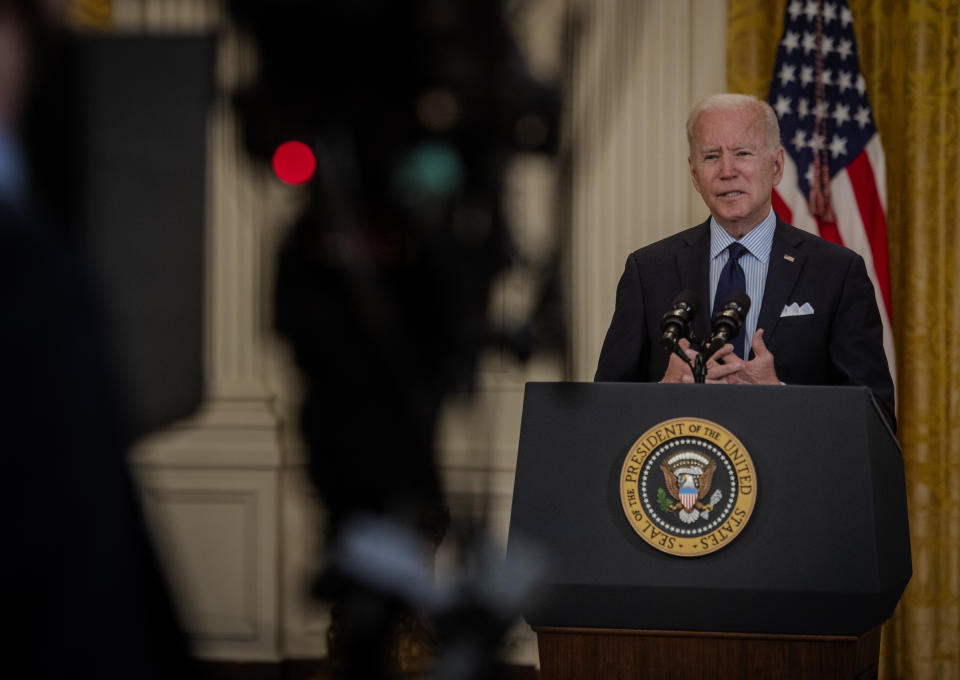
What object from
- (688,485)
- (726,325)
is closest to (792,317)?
(726,325)

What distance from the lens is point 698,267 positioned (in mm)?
2828

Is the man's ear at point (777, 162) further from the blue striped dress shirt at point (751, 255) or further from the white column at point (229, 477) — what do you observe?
the white column at point (229, 477)

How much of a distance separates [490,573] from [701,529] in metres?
1.40

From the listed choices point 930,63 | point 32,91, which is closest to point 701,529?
point 32,91

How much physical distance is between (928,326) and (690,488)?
2982 mm

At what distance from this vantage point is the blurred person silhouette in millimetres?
517

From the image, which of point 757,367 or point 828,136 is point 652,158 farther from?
point 757,367

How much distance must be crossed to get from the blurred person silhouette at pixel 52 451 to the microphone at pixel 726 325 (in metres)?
1.78

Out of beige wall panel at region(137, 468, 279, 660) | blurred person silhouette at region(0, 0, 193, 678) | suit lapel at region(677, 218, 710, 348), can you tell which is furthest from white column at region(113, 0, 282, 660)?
blurred person silhouette at region(0, 0, 193, 678)

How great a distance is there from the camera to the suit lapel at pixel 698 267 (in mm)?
2756

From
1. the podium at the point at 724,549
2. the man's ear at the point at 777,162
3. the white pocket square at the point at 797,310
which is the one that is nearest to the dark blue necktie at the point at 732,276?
the white pocket square at the point at 797,310

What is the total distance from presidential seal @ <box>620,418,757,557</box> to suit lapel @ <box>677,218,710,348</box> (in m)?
0.63

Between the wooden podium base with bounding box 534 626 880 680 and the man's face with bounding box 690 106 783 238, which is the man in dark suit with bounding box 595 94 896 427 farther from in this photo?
the wooden podium base with bounding box 534 626 880 680

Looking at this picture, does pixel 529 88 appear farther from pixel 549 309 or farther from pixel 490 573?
pixel 490 573
